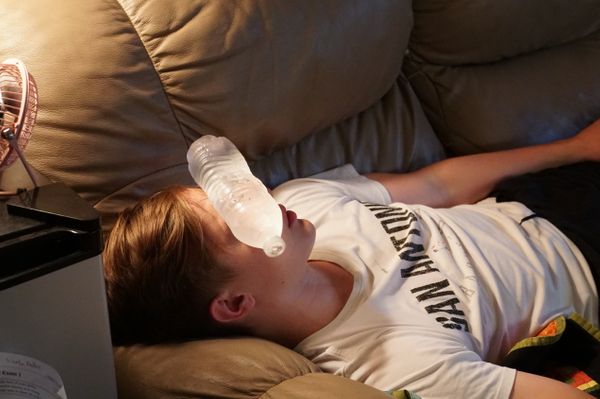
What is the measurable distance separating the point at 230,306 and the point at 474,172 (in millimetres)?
728

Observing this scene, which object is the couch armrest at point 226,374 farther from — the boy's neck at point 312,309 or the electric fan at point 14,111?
the electric fan at point 14,111

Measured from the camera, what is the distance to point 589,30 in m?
1.83

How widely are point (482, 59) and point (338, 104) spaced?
0.46 m

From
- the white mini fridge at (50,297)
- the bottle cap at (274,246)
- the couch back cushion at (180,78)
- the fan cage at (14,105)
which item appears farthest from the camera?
the couch back cushion at (180,78)

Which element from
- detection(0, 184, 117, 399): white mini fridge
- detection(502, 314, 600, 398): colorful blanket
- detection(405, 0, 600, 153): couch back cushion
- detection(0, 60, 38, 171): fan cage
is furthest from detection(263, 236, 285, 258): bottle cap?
detection(405, 0, 600, 153): couch back cushion

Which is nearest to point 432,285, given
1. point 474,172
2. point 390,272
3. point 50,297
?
point 390,272

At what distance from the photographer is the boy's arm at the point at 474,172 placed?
1540mm

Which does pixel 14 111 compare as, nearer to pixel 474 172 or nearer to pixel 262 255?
pixel 262 255

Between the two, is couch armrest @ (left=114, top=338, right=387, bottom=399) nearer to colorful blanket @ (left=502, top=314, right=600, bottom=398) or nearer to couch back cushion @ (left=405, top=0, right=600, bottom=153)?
colorful blanket @ (left=502, top=314, right=600, bottom=398)

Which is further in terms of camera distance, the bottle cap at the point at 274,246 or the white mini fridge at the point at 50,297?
the bottle cap at the point at 274,246

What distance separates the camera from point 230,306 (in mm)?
1120

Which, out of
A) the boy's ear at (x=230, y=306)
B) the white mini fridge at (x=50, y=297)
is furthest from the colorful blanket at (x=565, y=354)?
the white mini fridge at (x=50, y=297)

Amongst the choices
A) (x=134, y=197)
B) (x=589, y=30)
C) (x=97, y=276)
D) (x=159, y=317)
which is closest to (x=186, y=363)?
(x=159, y=317)

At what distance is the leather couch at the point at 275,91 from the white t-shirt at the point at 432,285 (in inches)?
5.0
